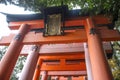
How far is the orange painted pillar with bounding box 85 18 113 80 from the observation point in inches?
163

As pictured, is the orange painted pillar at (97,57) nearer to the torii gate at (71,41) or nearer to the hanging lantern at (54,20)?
the torii gate at (71,41)

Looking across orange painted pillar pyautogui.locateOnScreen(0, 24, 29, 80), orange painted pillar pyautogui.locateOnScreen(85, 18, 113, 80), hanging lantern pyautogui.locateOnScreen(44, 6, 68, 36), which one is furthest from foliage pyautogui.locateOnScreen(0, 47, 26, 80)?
orange painted pillar pyautogui.locateOnScreen(85, 18, 113, 80)

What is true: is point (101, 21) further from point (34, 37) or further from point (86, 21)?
point (34, 37)

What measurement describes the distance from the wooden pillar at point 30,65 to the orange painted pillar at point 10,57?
1227 mm

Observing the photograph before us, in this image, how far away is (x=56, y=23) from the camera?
6105mm

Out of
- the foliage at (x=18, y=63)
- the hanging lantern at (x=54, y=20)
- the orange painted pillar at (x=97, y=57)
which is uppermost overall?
the foliage at (x=18, y=63)

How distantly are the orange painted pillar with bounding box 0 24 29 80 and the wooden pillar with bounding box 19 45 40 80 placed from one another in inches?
48.3

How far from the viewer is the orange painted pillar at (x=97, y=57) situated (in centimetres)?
414

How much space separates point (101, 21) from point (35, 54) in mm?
3012

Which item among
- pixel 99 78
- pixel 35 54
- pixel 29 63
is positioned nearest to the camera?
pixel 99 78

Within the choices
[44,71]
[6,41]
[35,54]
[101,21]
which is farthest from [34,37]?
[44,71]

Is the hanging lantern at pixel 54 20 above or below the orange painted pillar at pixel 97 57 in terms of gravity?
above

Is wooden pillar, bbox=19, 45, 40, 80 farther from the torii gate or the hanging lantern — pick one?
the hanging lantern

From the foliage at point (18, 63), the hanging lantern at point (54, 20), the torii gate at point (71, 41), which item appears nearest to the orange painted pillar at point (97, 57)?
the torii gate at point (71, 41)
